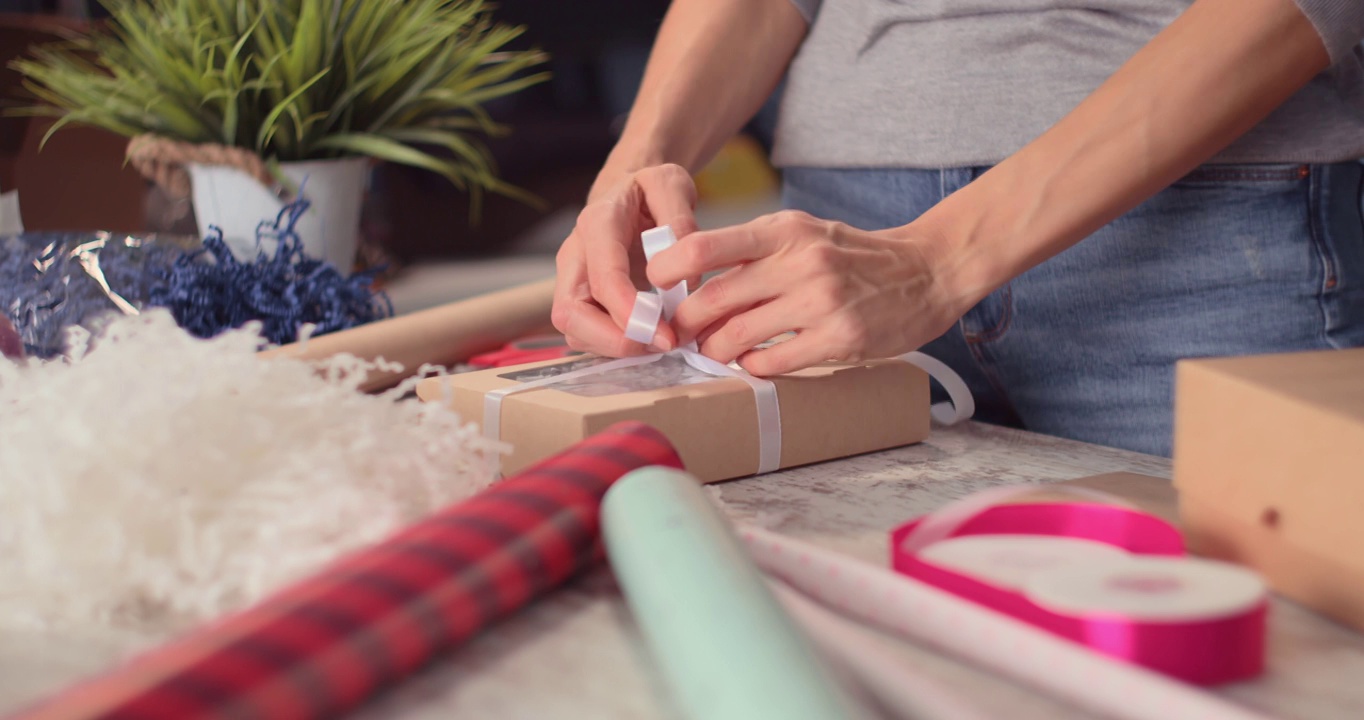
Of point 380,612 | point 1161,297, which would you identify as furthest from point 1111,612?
point 1161,297

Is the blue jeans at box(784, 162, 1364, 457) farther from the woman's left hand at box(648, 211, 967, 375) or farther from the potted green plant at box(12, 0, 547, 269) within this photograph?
the potted green plant at box(12, 0, 547, 269)

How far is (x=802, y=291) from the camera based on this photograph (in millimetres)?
723

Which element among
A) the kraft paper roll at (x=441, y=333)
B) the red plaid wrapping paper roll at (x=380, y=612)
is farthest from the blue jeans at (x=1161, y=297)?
the red plaid wrapping paper roll at (x=380, y=612)

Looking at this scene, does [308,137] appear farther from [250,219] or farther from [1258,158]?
[1258,158]

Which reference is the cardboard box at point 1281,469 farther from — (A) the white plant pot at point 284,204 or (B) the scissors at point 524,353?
(A) the white plant pot at point 284,204

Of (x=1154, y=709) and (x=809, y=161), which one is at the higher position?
(x=809, y=161)

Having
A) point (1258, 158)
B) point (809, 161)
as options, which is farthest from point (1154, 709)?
point (809, 161)

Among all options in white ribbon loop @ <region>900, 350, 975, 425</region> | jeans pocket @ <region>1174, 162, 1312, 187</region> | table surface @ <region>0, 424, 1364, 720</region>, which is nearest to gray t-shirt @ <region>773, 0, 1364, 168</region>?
jeans pocket @ <region>1174, 162, 1312, 187</region>

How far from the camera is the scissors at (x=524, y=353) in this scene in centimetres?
95

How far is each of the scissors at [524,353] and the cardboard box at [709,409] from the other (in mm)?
162

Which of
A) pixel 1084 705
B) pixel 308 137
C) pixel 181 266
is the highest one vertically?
pixel 308 137

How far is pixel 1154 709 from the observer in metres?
0.36

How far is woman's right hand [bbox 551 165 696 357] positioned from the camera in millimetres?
770

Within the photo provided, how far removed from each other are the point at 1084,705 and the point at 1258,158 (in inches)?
24.7
